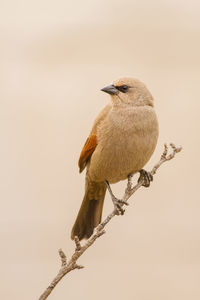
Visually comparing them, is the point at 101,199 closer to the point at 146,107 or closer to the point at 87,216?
the point at 87,216

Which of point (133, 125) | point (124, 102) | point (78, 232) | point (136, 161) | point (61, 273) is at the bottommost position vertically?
point (61, 273)

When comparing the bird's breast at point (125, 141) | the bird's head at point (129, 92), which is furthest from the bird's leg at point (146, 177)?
the bird's head at point (129, 92)

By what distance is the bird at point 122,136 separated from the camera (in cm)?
327

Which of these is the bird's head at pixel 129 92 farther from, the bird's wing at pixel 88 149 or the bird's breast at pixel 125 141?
the bird's wing at pixel 88 149

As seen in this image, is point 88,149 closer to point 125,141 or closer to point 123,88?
point 125,141

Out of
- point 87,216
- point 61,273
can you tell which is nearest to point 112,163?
point 87,216

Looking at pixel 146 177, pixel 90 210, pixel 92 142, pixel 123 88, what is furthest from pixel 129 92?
pixel 90 210

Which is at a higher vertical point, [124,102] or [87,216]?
[124,102]

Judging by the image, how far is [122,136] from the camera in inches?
130

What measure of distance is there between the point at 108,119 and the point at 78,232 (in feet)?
3.03

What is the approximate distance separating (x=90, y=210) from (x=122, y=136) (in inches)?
33.3

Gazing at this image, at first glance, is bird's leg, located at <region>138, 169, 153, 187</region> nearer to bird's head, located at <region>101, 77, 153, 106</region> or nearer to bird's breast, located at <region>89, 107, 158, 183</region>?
bird's breast, located at <region>89, 107, 158, 183</region>

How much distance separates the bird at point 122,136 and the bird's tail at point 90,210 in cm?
8

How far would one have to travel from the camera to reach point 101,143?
135 inches
